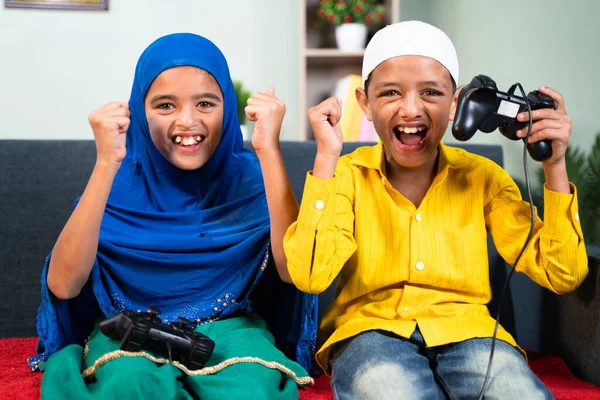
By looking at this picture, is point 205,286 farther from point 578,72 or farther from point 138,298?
point 578,72

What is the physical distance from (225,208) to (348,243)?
1.08 ft

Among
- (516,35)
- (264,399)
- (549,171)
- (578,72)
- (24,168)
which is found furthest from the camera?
(516,35)

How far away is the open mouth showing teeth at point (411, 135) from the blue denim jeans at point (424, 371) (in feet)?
1.22

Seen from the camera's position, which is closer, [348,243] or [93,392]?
[93,392]

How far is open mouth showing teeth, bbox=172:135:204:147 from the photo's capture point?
1.54 meters

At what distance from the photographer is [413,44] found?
145cm

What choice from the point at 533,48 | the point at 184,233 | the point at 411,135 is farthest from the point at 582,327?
the point at 533,48

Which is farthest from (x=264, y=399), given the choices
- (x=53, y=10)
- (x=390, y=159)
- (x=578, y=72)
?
(x=53, y=10)

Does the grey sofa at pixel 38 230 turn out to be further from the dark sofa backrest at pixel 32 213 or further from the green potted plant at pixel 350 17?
the green potted plant at pixel 350 17

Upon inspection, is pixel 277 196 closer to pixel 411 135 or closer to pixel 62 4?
pixel 411 135

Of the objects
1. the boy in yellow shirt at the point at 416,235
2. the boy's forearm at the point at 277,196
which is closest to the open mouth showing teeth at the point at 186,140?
the boy's forearm at the point at 277,196

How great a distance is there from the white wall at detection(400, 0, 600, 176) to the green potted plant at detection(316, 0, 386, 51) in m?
0.34

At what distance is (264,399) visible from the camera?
127 cm

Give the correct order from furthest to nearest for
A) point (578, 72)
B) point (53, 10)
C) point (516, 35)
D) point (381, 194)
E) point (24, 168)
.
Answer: point (53, 10) → point (516, 35) → point (578, 72) → point (24, 168) → point (381, 194)
